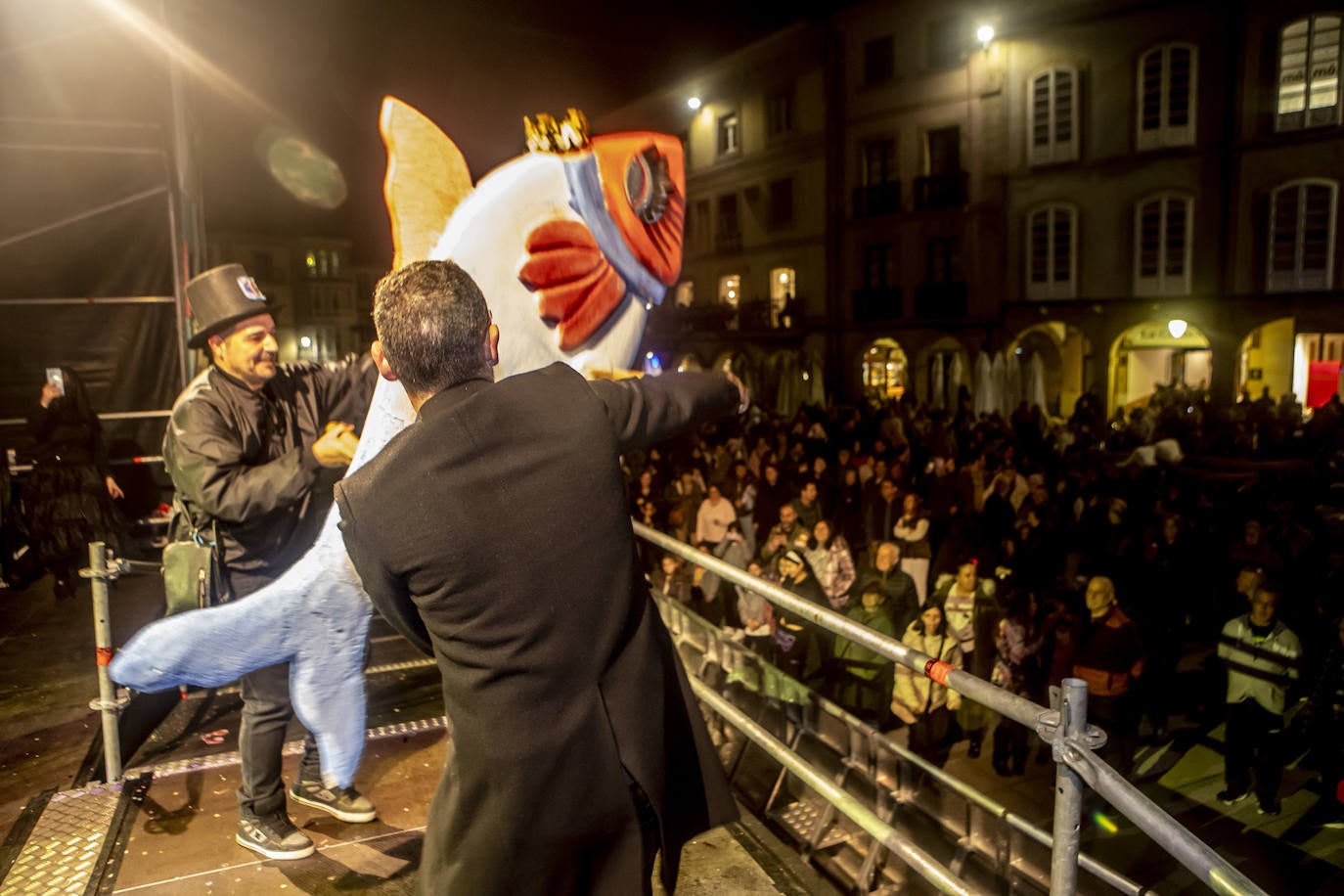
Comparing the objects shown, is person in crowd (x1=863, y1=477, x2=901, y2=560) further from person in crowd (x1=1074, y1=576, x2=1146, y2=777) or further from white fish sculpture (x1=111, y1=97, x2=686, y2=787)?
white fish sculpture (x1=111, y1=97, x2=686, y2=787)

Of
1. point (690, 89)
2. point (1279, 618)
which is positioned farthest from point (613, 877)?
point (690, 89)

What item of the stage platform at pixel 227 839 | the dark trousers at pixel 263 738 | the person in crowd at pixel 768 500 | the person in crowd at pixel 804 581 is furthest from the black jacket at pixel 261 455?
the person in crowd at pixel 768 500

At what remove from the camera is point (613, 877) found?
5.54 ft

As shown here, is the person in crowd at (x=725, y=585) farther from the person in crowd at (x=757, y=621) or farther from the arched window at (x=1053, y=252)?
the arched window at (x=1053, y=252)

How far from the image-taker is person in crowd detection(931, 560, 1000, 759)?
17.9 ft

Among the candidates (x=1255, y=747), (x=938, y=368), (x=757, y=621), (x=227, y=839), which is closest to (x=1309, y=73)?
(x=938, y=368)

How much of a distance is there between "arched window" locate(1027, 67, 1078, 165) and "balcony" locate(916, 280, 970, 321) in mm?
3723

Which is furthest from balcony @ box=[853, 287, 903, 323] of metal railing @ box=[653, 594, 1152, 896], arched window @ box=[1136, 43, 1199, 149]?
metal railing @ box=[653, 594, 1152, 896]

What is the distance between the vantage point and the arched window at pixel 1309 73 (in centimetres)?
1798

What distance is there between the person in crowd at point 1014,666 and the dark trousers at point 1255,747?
3.77 feet

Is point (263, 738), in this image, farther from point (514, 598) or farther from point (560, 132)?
point (560, 132)

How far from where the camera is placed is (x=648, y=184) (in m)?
2.84

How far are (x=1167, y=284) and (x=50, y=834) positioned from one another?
23.4 metres

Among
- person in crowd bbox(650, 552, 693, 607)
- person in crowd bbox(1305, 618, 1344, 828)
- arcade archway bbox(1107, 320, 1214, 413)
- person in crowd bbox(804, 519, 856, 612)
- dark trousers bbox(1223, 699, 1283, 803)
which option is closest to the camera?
person in crowd bbox(1305, 618, 1344, 828)
